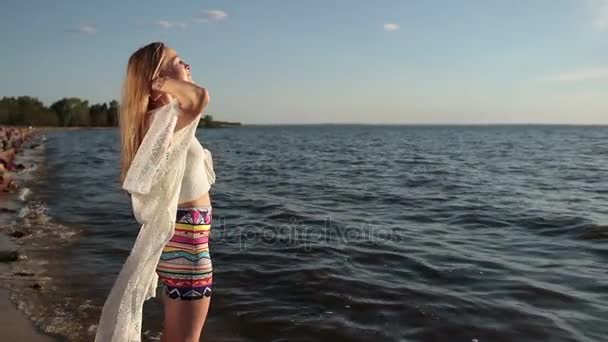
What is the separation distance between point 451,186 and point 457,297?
1155 centimetres

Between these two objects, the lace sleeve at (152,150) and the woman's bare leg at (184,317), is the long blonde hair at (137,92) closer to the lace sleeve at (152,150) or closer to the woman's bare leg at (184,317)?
the lace sleeve at (152,150)

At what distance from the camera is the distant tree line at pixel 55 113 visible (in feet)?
341

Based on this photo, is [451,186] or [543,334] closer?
[543,334]

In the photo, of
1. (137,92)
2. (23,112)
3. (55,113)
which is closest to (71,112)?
(55,113)

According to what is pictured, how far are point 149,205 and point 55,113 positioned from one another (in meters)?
128

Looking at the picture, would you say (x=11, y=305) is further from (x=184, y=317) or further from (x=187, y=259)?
(x=187, y=259)

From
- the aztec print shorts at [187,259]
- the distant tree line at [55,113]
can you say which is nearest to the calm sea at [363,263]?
the aztec print shorts at [187,259]

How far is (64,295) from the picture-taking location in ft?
21.2

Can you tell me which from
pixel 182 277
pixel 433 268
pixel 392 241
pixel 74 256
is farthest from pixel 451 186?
pixel 182 277

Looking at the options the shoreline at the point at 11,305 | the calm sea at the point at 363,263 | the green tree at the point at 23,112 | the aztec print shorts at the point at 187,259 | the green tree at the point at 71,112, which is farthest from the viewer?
the green tree at the point at 71,112

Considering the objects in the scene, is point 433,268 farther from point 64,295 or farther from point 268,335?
point 64,295

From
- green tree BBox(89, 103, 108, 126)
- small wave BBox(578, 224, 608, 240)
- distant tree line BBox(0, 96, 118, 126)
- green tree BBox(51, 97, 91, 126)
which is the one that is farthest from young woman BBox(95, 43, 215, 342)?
green tree BBox(89, 103, 108, 126)

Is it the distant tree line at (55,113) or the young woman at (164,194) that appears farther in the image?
the distant tree line at (55,113)

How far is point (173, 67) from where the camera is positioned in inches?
121
